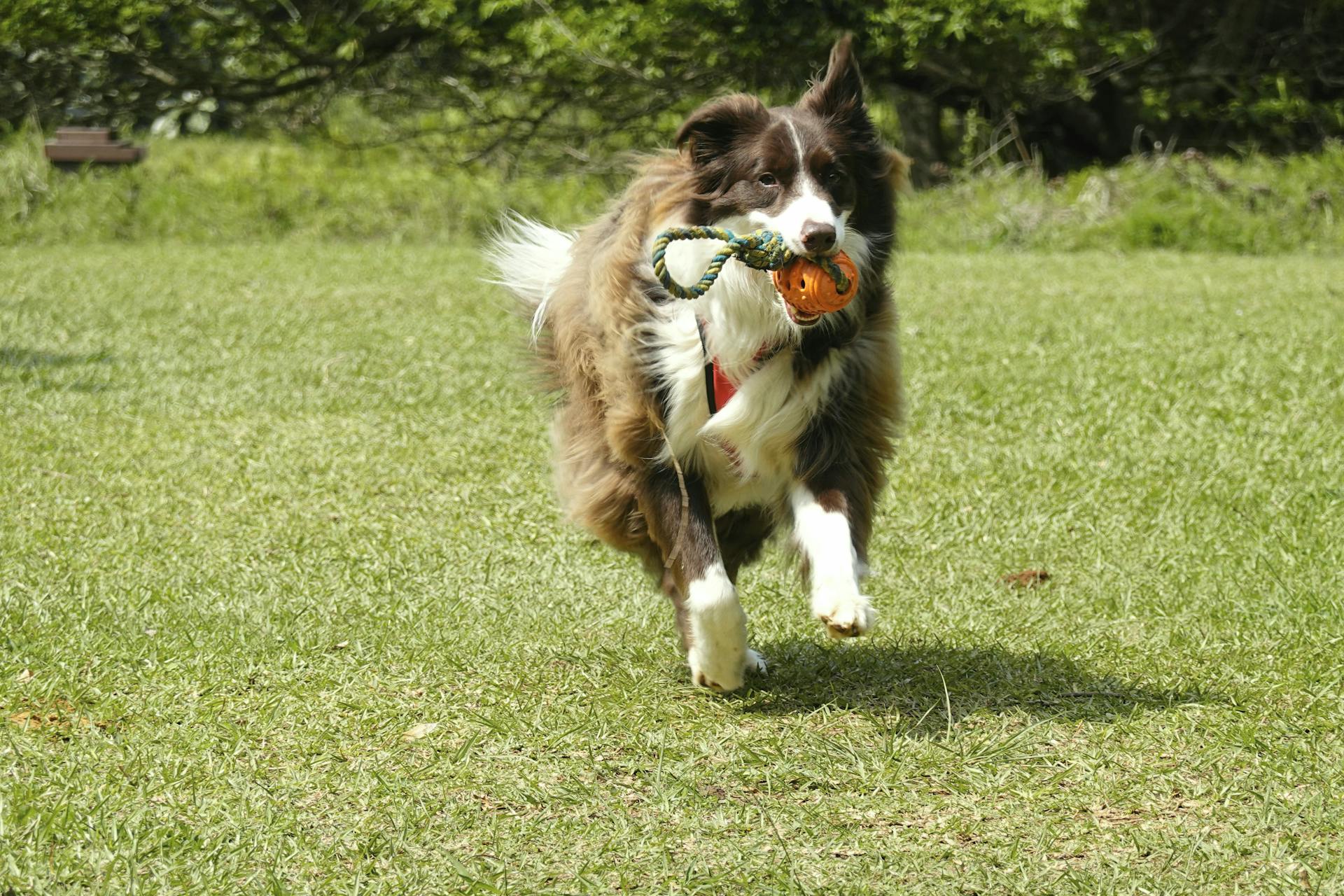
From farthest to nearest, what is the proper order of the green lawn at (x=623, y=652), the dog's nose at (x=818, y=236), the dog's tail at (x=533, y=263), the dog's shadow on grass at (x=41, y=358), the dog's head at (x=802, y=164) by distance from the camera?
the dog's shadow on grass at (x=41, y=358) → the dog's tail at (x=533, y=263) → the dog's head at (x=802, y=164) → the dog's nose at (x=818, y=236) → the green lawn at (x=623, y=652)

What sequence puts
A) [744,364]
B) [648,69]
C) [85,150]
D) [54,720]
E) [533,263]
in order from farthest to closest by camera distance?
[85,150], [648,69], [533,263], [744,364], [54,720]

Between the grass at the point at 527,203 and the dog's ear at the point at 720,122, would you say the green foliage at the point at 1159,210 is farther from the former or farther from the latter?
the dog's ear at the point at 720,122

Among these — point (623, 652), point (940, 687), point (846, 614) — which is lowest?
point (623, 652)

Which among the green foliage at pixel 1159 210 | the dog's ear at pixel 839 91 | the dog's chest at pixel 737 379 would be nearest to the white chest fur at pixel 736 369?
the dog's chest at pixel 737 379

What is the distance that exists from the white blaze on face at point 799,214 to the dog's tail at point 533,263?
110cm

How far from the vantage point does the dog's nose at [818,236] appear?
11.9ft

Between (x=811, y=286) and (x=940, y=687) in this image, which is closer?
(x=811, y=286)

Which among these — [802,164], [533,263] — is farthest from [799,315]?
[533,263]

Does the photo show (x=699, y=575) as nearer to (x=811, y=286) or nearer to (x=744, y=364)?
(x=744, y=364)

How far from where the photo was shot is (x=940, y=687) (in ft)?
13.8

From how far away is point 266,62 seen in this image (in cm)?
1620

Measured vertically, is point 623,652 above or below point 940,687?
below

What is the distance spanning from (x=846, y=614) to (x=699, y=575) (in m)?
0.49

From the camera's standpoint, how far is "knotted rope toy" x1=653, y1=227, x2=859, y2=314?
3697 mm
